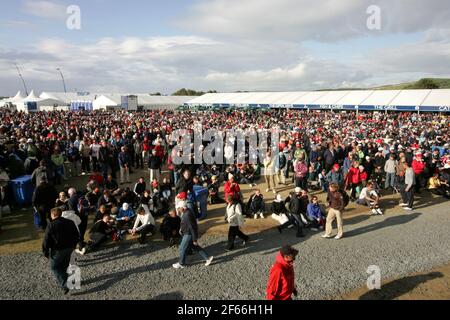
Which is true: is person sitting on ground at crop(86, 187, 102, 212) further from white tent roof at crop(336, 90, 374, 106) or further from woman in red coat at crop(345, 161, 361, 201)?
white tent roof at crop(336, 90, 374, 106)

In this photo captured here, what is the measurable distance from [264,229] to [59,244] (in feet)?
17.3

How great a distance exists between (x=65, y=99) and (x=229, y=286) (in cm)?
6393

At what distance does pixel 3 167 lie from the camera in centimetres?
1089


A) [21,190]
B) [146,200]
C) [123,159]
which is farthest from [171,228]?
[123,159]

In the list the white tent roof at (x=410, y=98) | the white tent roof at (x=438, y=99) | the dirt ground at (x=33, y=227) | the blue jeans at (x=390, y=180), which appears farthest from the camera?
the white tent roof at (x=410, y=98)

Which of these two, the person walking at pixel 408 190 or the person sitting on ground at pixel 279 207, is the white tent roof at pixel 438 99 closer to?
the person walking at pixel 408 190

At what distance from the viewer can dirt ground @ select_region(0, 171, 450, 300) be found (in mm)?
5895

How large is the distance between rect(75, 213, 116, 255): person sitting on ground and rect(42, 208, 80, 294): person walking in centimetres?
163

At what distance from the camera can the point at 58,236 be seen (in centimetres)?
564

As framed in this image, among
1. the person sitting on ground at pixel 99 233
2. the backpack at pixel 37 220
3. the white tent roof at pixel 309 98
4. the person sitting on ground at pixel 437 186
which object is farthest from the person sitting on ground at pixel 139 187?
the white tent roof at pixel 309 98

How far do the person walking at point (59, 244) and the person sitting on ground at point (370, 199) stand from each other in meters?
8.84

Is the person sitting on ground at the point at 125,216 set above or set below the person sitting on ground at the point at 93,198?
below

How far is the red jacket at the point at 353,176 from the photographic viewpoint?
37.1 ft

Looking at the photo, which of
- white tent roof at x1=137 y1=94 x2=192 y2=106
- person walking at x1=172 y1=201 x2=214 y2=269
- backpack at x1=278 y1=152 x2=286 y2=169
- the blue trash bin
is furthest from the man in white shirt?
white tent roof at x1=137 y1=94 x2=192 y2=106
